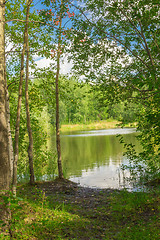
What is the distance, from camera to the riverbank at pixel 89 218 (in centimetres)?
517

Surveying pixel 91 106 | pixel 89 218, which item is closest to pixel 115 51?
pixel 91 106

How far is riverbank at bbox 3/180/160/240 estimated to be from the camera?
517 cm

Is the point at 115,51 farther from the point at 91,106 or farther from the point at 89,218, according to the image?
the point at 89,218

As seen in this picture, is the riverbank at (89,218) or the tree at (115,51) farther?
the tree at (115,51)

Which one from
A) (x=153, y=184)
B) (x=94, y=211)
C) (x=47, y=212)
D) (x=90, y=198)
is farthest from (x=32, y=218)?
(x=153, y=184)

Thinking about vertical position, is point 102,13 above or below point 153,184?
above

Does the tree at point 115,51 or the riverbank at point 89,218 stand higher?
the tree at point 115,51

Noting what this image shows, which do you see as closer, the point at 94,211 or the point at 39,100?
the point at 94,211

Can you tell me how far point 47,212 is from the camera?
6.52m

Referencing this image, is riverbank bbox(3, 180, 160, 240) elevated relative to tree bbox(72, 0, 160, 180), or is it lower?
lower

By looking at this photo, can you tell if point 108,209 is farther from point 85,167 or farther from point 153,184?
point 85,167

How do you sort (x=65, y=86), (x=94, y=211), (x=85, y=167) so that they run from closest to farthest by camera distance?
(x=94, y=211)
(x=65, y=86)
(x=85, y=167)

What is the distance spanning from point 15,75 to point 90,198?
7.61 meters

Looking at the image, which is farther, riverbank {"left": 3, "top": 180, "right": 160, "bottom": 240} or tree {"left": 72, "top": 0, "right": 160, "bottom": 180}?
tree {"left": 72, "top": 0, "right": 160, "bottom": 180}
